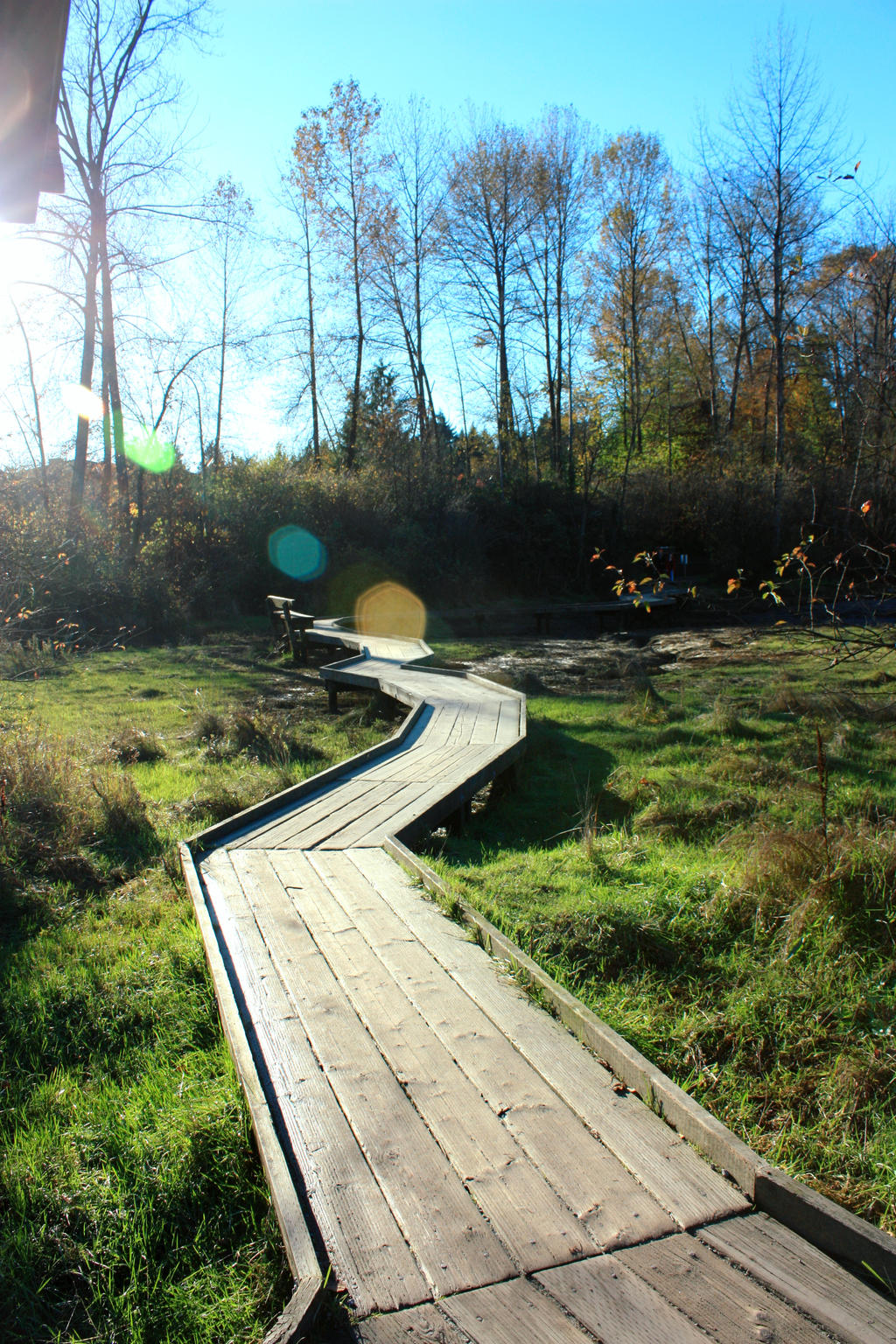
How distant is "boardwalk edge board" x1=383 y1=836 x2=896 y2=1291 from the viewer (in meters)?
1.75

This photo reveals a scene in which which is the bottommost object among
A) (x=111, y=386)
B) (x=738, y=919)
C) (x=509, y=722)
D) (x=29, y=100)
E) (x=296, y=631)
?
(x=738, y=919)

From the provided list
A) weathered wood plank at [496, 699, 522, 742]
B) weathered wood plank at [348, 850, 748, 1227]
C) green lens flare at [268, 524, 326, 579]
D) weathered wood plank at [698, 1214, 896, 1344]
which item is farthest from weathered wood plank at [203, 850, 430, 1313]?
green lens flare at [268, 524, 326, 579]

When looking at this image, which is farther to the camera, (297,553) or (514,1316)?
(297,553)

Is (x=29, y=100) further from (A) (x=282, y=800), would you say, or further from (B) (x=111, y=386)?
(B) (x=111, y=386)

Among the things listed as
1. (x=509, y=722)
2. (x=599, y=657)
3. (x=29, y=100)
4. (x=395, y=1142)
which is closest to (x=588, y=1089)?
(x=395, y=1142)

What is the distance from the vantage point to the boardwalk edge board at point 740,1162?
175 cm

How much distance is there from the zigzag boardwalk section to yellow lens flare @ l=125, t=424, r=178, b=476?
1882 centimetres

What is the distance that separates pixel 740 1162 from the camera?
195 cm

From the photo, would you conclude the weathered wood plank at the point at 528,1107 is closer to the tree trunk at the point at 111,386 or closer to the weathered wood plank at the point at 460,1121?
the weathered wood plank at the point at 460,1121

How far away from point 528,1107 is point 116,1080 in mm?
1487

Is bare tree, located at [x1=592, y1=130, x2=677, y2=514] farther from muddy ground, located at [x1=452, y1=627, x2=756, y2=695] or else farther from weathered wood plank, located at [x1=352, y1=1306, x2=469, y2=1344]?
weathered wood plank, located at [x1=352, y1=1306, x2=469, y2=1344]

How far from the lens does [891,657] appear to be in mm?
13523

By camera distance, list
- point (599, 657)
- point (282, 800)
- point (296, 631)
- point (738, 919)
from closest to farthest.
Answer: point (738, 919) < point (282, 800) < point (296, 631) < point (599, 657)

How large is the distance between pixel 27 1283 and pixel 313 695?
9.43 m
